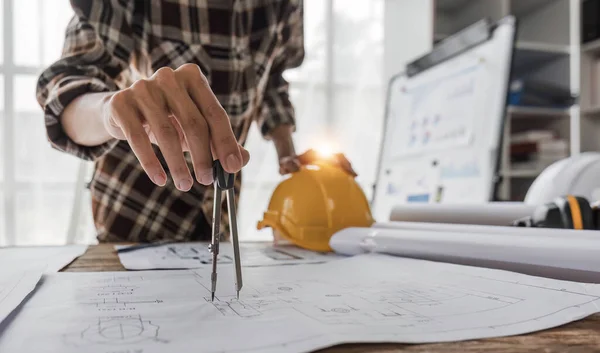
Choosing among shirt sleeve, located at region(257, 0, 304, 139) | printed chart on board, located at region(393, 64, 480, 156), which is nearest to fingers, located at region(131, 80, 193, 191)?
shirt sleeve, located at region(257, 0, 304, 139)

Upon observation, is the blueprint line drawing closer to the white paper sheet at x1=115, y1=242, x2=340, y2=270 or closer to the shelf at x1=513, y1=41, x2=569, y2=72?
the white paper sheet at x1=115, y1=242, x2=340, y2=270

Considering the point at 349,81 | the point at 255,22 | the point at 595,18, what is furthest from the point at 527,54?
the point at 255,22

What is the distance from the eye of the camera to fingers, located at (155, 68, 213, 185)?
0.45 meters

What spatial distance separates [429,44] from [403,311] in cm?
203

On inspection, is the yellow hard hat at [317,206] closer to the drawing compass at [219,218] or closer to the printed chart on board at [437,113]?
the drawing compass at [219,218]

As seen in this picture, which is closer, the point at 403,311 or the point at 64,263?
the point at 403,311

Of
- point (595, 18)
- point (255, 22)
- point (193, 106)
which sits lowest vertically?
point (193, 106)

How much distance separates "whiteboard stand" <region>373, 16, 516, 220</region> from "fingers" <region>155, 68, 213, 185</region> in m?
1.07

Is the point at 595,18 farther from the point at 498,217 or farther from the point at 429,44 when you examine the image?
the point at 498,217

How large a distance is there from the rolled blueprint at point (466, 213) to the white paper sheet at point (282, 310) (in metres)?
0.31

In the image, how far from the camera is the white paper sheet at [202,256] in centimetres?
60

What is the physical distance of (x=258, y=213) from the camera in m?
2.38

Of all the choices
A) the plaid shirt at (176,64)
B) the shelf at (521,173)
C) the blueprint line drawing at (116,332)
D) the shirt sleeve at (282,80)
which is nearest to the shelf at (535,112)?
the shelf at (521,173)

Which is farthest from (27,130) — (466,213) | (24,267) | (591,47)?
(591,47)
